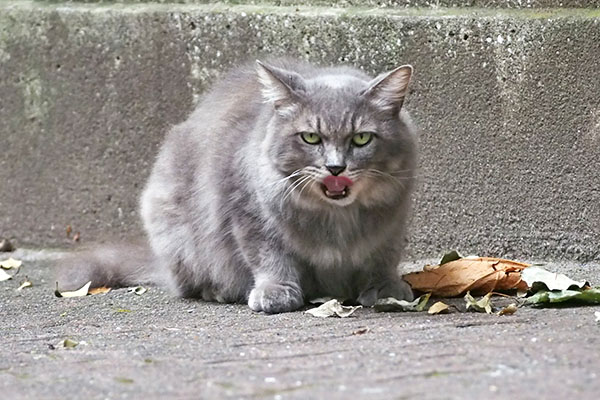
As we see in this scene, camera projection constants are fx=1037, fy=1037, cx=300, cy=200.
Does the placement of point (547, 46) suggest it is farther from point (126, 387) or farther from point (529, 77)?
point (126, 387)

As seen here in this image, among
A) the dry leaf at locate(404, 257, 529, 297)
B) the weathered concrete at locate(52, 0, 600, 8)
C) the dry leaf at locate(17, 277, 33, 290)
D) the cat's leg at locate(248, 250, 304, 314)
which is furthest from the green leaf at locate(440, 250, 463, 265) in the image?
the dry leaf at locate(17, 277, 33, 290)

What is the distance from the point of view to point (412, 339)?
326 cm

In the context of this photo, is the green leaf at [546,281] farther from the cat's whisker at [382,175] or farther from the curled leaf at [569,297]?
the cat's whisker at [382,175]

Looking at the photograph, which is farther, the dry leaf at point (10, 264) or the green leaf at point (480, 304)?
the dry leaf at point (10, 264)

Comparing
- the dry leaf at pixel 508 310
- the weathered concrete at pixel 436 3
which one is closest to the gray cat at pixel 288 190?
the dry leaf at pixel 508 310

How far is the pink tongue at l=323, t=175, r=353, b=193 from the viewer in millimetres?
3828

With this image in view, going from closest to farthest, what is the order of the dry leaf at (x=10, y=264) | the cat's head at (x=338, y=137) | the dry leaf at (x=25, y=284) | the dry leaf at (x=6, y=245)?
the cat's head at (x=338, y=137) < the dry leaf at (x=25, y=284) < the dry leaf at (x=10, y=264) < the dry leaf at (x=6, y=245)

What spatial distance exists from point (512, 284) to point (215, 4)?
211 cm

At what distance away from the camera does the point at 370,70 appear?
500 cm

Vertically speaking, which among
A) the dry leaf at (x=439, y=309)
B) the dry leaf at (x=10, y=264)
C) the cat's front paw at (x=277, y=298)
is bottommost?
the dry leaf at (x=10, y=264)

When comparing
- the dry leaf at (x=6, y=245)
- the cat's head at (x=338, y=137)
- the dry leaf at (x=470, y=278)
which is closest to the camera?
the cat's head at (x=338, y=137)

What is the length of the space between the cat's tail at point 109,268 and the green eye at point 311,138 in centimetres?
128

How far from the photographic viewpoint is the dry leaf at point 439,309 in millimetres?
3828

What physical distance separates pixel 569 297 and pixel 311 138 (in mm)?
1130
